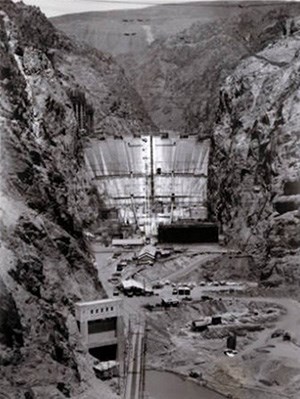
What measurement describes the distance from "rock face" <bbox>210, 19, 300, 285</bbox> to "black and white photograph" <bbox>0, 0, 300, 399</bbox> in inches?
2.8

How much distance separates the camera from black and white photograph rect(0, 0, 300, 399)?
17375mm

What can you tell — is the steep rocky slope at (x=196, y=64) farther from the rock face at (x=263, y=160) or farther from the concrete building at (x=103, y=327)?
the concrete building at (x=103, y=327)

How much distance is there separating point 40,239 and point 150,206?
668 inches

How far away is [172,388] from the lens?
1908cm

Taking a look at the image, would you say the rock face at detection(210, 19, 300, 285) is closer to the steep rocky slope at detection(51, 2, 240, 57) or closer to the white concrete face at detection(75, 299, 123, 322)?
the steep rocky slope at detection(51, 2, 240, 57)

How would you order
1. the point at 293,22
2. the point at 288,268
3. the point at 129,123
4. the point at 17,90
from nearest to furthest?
the point at 17,90, the point at 288,268, the point at 293,22, the point at 129,123

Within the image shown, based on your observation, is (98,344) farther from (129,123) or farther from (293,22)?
(129,123)

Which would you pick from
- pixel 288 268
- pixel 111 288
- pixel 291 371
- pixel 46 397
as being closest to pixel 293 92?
pixel 288 268

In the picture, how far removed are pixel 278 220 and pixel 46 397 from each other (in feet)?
51.7

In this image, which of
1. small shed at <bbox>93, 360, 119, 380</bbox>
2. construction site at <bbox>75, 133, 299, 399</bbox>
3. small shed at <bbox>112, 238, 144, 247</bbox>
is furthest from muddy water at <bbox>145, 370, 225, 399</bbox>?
small shed at <bbox>112, 238, 144, 247</bbox>

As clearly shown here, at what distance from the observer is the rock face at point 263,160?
28766mm

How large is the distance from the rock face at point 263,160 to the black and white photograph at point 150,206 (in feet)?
0.24

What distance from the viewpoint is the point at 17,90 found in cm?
2416

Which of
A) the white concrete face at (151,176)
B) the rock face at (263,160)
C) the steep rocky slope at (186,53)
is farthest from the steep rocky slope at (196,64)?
the rock face at (263,160)
